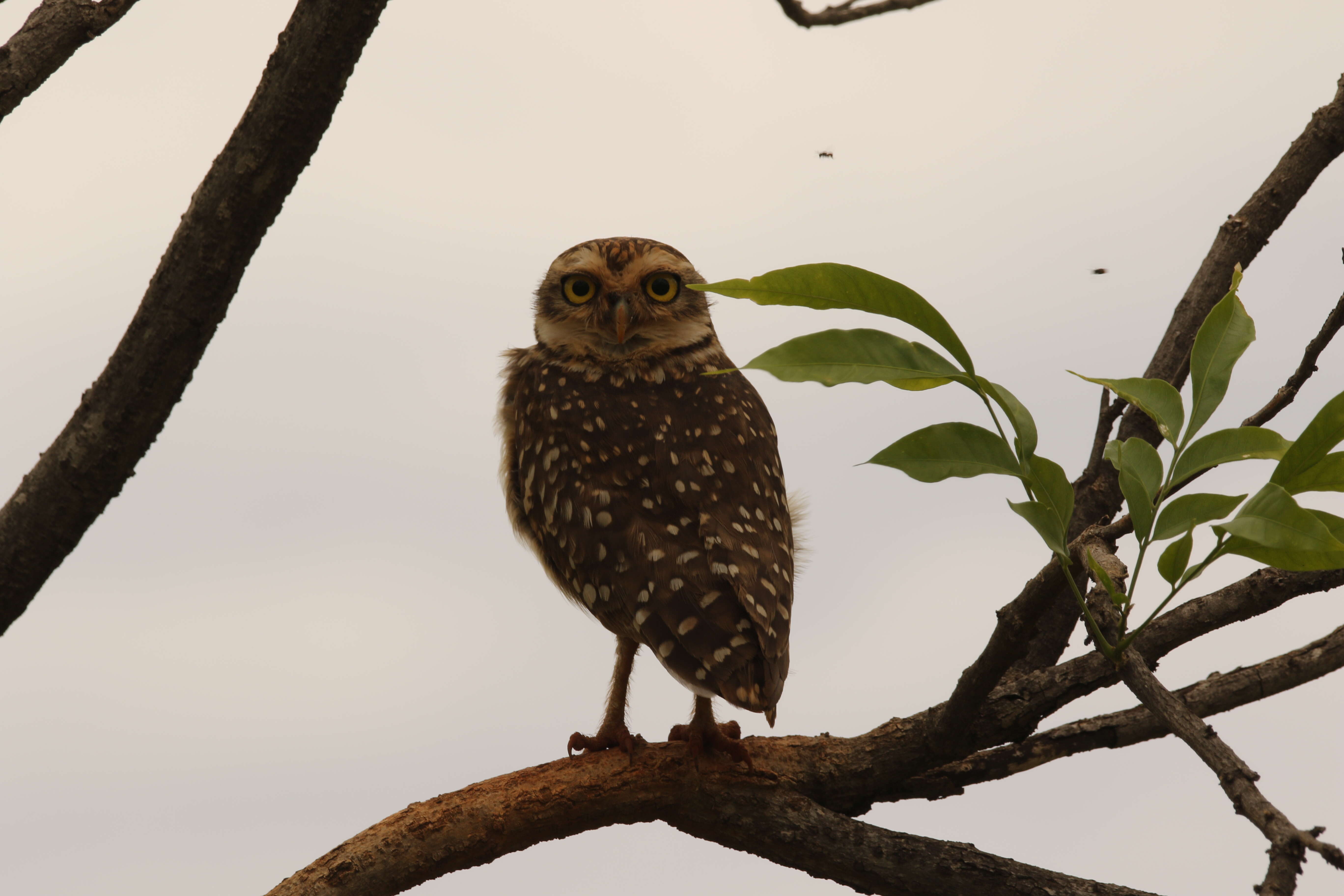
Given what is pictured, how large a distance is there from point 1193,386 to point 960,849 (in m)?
1.34

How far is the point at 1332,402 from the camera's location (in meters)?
1.88

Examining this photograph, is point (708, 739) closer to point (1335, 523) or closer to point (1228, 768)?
point (1228, 768)

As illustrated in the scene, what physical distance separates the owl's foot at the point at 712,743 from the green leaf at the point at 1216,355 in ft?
4.87

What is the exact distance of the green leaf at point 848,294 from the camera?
72.8 inches

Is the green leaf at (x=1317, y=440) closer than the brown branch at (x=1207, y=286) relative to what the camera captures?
Yes

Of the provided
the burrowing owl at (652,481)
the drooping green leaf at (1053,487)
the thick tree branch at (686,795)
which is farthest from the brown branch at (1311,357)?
the burrowing owl at (652,481)

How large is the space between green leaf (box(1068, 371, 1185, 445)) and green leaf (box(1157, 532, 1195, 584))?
0.59 ft

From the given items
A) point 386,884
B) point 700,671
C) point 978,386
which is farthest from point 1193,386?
point 386,884

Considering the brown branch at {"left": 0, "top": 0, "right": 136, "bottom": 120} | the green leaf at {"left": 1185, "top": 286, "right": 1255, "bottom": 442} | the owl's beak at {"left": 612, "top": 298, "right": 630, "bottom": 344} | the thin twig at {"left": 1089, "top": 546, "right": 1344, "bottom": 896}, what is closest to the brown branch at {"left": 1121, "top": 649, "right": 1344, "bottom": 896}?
the thin twig at {"left": 1089, "top": 546, "right": 1344, "bottom": 896}

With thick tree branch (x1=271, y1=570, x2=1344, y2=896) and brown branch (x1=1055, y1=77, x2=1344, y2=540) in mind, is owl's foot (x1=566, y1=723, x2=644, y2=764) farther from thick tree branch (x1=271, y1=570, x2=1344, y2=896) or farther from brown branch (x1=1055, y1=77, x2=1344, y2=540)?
brown branch (x1=1055, y1=77, x2=1344, y2=540)

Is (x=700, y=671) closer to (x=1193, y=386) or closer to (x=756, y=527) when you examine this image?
(x=756, y=527)

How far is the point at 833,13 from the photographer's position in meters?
3.97

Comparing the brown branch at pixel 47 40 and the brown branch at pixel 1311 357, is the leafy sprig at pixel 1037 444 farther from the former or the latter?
the brown branch at pixel 47 40

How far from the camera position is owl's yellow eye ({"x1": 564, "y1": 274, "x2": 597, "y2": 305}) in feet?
11.6
